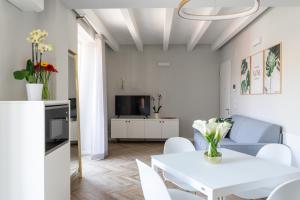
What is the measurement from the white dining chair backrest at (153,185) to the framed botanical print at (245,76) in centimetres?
366

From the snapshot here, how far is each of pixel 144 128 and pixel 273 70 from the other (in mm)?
3614

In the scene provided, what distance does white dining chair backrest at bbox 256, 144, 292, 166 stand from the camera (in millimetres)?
2188

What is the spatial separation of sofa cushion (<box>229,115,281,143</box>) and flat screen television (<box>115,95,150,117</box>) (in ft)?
8.78

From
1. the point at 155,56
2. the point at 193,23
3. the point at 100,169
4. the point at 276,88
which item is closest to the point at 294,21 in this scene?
the point at 276,88

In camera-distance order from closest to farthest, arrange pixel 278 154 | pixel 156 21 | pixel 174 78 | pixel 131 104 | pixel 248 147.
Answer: pixel 278 154 < pixel 248 147 < pixel 156 21 < pixel 131 104 < pixel 174 78

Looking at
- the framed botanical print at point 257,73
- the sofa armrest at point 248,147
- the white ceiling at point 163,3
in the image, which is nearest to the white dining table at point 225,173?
the sofa armrest at point 248,147

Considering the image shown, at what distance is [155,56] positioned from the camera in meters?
6.88

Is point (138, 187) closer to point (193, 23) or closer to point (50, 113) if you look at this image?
point (50, 113)

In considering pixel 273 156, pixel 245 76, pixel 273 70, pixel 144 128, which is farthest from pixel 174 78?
pixel 273 156

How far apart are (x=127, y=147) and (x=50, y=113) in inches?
164

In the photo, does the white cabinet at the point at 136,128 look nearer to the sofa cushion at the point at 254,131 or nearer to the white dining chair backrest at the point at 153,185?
the sofa cushion at the point at 254,131

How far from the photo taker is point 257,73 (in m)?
4.29

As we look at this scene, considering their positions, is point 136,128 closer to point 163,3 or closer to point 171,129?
point 171,129

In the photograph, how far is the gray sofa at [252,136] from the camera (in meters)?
3.18
